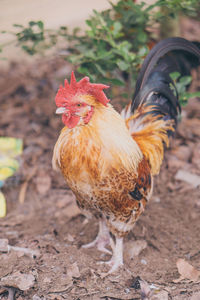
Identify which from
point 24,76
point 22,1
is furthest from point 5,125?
point 22,1

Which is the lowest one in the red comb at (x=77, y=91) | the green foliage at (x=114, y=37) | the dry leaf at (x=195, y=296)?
the dry leaf at (x=195, y=296)

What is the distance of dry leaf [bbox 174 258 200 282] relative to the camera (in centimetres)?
261

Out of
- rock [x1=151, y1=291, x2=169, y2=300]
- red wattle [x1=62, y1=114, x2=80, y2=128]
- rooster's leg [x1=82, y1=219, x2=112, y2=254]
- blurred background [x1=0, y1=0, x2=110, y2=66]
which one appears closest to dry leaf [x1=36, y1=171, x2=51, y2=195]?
rooster's leg [x1=82, y1=219, x2=112, y2=254]

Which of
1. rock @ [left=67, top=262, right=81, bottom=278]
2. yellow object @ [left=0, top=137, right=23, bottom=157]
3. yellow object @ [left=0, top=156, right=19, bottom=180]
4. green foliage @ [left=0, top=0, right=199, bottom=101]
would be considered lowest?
rock @ [left=67, top=262, right=81, bottom=278]

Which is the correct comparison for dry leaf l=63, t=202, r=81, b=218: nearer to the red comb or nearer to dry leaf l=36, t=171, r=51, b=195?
dry leaf l=36, t=171, r=51, b=195

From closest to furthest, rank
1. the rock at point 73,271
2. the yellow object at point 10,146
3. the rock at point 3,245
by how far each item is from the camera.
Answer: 1. the rock at point 73,271
2. the rock at point 3,245
3. the yellow object at point 10,146

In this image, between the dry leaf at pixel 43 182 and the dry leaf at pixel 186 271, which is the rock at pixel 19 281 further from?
the dry leaf at pixel 43 182

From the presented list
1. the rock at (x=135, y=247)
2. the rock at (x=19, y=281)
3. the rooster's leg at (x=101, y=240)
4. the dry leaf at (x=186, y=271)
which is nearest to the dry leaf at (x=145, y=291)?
the dry leaf at (x=186, y=271)

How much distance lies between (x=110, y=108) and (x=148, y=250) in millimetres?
1406

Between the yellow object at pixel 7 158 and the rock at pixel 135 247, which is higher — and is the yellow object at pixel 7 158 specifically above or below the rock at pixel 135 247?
above

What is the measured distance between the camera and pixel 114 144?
240 centimetres

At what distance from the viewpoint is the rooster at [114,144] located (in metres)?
2.35

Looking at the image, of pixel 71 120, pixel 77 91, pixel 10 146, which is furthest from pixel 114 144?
pixel 10 146

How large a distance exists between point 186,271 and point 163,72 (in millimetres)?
1796
